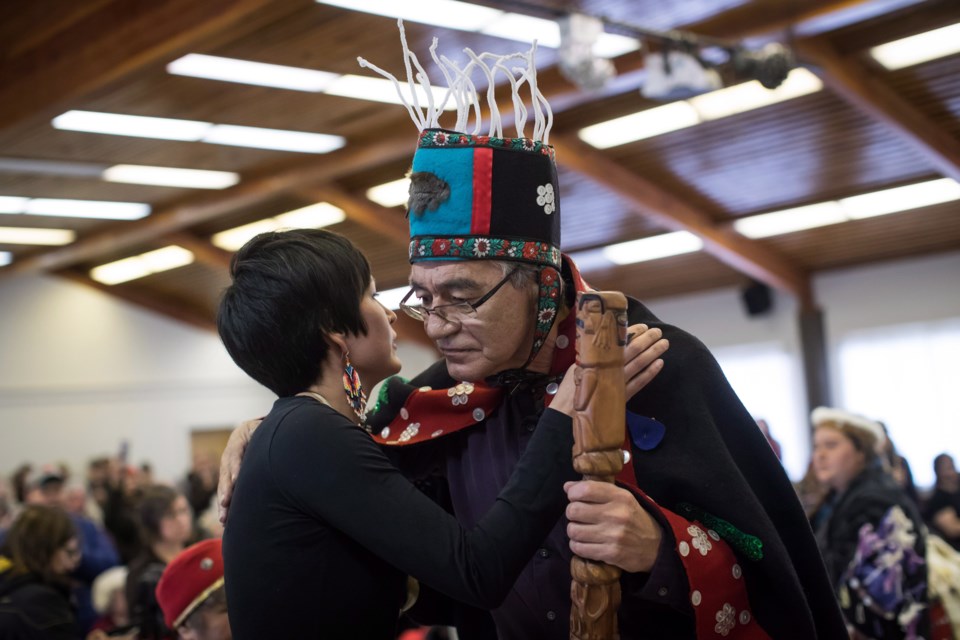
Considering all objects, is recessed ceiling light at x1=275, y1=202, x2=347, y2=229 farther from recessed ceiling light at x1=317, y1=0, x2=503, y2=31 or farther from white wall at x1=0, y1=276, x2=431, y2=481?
recessed ceiling light at x1=317, y1=0, x2=503, y2=31

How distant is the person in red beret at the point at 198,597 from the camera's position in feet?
9.66

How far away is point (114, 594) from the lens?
5.23 metres

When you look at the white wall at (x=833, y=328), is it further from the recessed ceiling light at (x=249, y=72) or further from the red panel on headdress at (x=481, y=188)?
the red panel on headdress at (x=481, y=188)

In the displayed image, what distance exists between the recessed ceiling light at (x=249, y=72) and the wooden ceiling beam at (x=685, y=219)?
8.38ft

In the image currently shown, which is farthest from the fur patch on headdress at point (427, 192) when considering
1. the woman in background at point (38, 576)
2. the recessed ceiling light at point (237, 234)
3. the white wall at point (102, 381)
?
the white wall at point (102, 381)

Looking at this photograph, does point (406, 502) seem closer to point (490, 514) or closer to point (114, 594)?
point (490, 514)

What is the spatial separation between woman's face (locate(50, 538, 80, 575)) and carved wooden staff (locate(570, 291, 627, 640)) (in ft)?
11.4

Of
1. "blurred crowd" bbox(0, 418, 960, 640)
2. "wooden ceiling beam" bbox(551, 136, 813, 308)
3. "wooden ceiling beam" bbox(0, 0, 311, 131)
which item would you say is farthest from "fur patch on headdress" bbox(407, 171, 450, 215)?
"wooden ceiling beam" bbox(551, 136, 813, 308)

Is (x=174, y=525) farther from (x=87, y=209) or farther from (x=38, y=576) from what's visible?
(x=87, y=209)

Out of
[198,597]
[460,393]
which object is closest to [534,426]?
[460,393]

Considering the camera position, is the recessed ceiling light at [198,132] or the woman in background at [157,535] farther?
the recessed ceiling light at [198,132]

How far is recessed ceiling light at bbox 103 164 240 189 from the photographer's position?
10.5 metres

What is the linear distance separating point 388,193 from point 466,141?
9965 mm

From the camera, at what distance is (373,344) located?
182cm
